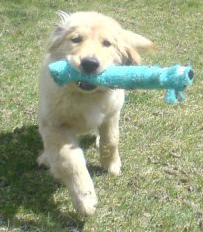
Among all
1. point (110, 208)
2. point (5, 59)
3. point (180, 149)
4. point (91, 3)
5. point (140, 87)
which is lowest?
point (91, 3)

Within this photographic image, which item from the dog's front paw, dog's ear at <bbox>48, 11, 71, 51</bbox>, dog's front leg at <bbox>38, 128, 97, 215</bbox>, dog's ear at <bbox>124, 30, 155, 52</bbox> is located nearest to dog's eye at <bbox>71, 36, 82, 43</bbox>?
dog's ear at <bbox>48, 11, 71, 51</bbox>

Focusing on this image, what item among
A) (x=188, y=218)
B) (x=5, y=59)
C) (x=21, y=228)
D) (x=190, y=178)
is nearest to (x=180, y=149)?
(x=190, y=178)

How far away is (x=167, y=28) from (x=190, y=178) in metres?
5.32

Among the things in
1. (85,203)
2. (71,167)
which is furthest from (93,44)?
(85,203)

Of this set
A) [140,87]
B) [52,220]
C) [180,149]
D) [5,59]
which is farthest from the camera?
[5,59]

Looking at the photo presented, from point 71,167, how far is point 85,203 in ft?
Answer: 0.81

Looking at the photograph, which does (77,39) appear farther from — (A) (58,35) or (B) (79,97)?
(B) (79,97)

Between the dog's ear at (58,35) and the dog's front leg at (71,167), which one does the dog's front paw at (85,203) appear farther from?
the dog's ear at (58,35)

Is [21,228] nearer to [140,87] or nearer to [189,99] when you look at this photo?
[140,87]

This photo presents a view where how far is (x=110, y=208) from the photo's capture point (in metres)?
3.48

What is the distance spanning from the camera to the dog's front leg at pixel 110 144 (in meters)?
3.86

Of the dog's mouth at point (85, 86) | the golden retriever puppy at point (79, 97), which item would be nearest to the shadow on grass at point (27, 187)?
the golden retriever puppy at point (79, 97)

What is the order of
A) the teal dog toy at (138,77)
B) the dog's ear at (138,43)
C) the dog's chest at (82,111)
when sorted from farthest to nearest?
the dog's ear at (138,43) < the dog's chest at (82,111) < the teal dog toy at (138,77)

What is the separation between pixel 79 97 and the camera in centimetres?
340
